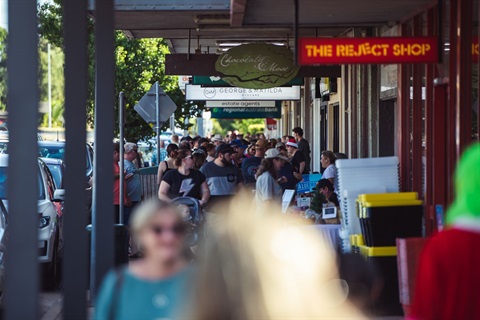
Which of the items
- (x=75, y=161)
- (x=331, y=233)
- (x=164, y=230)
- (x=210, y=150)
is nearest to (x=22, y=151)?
(x=75, y=161)

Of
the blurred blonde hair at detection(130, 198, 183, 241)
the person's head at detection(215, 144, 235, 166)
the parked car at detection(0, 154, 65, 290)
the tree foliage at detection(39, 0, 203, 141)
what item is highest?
the tree foliage at detection(39, 0, 203, 141)

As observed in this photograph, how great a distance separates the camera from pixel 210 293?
5.55m

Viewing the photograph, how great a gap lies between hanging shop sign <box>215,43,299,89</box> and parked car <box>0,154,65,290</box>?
11.7ft

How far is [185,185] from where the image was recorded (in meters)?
15.3

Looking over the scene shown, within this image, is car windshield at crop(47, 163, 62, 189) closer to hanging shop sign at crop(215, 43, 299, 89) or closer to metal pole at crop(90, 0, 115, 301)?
hanging shop sign at crop(215, 43, 299, 89)

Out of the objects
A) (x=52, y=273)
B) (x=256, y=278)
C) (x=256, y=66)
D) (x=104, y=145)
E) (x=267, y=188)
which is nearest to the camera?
(x=256, y=278)

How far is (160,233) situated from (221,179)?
11.3 m

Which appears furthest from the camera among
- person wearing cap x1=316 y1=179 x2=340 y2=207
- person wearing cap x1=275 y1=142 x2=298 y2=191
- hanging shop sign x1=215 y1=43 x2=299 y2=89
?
person wearing cap x1=275 y1=142 x2=298 y2=191

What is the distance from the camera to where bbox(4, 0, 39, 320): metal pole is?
6477 millimetres

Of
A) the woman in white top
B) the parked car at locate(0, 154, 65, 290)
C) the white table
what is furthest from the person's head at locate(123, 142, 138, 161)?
the white table

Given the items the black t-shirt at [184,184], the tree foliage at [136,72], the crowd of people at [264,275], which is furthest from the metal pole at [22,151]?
the tree foliage at [136,72]

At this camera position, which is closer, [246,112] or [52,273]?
[52,273]

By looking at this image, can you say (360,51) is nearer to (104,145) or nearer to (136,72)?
(104,145)

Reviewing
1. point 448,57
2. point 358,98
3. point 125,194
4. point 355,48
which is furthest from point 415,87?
point 125,194
